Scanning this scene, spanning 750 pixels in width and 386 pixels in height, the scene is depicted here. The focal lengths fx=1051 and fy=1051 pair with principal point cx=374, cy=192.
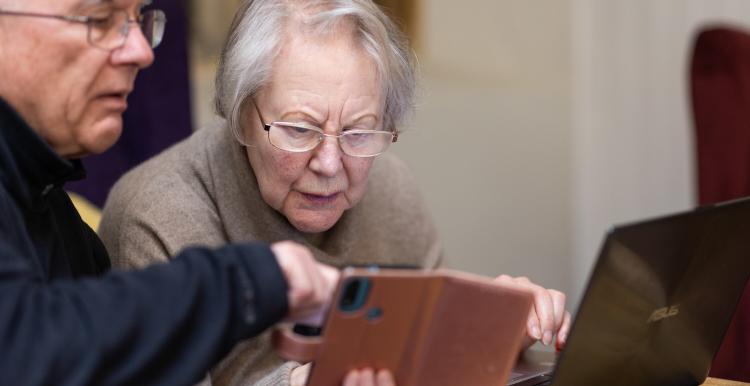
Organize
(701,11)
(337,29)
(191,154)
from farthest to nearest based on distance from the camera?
(701,11), (191,154), (337,29)

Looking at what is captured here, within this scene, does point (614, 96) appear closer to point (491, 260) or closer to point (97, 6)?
point (491, 260)

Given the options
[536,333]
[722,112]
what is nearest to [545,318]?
[536,333]

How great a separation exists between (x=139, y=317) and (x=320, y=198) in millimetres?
649

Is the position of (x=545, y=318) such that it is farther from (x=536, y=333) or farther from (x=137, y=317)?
(x=137, y=317)

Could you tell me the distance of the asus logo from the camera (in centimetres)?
120

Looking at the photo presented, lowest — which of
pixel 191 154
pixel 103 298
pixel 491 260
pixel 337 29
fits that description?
pixel 491 260

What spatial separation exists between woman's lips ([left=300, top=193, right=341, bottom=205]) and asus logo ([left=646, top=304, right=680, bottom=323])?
524mm

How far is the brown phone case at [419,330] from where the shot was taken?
998 mm

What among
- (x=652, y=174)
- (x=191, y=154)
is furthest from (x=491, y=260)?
(x=191, y=154)

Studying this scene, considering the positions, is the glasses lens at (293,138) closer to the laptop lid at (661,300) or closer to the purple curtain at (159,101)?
the laptop lid at (661,300)

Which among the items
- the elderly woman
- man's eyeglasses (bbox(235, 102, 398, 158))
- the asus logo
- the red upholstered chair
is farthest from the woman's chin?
the red upholstered chair

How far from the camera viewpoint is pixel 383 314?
40.0 inches

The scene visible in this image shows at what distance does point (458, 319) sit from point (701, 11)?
2088 mm

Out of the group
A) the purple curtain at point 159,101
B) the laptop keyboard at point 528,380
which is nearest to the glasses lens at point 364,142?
the laptop keyboard at point 528,380
